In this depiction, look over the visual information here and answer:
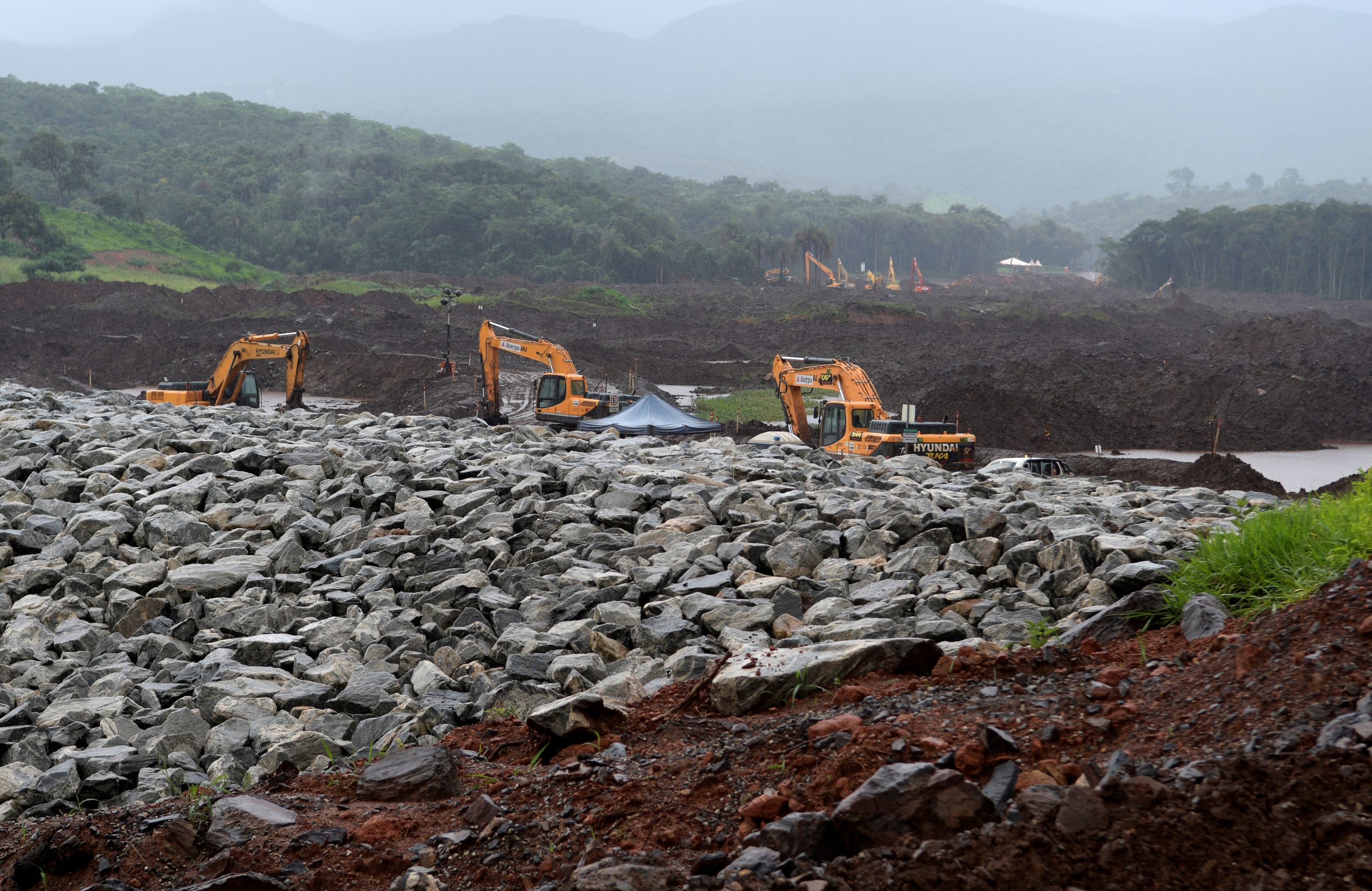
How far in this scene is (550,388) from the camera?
26109 mm

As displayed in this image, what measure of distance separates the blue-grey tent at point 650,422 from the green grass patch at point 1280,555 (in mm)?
18143

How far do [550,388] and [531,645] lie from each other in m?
19.7

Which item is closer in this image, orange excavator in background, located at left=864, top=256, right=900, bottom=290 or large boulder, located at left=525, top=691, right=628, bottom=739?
large boulder, located at left=525, top=691, right=628, bottom=739

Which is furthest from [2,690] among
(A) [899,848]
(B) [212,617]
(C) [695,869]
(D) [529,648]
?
(A) [899,848]

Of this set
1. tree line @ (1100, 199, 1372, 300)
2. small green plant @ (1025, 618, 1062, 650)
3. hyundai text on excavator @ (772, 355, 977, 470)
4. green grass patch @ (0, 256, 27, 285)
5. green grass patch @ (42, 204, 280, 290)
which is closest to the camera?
small green plant @ (1025, 618, 1062, 650)

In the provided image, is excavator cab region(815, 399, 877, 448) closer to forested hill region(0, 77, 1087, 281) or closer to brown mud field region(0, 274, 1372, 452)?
brown mud field region(0, 274, 1372, 452)

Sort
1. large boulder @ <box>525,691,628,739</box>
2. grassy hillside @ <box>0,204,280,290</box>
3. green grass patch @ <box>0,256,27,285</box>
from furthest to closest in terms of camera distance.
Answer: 1. grassy hillside @ <box>0,204,280,290</box>
2. green grass patch @ <box>0,256,27,285</box>
3. large boulder @ <box>525,691,628,739</box>

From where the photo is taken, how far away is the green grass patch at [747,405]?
115 ft

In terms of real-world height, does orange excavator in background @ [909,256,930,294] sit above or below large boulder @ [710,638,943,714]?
above

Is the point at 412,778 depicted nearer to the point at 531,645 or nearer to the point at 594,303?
the point at 531,645

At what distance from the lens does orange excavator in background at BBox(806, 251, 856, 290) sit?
9362 centimetres

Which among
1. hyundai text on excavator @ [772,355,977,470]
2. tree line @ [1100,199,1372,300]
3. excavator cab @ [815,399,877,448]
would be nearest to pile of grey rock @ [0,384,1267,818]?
hyundai text on excavator @ [772,355,977,470]

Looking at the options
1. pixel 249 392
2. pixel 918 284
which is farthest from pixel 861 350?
pixel 918 284

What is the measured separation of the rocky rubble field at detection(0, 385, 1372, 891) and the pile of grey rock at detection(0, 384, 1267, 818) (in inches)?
1.1
